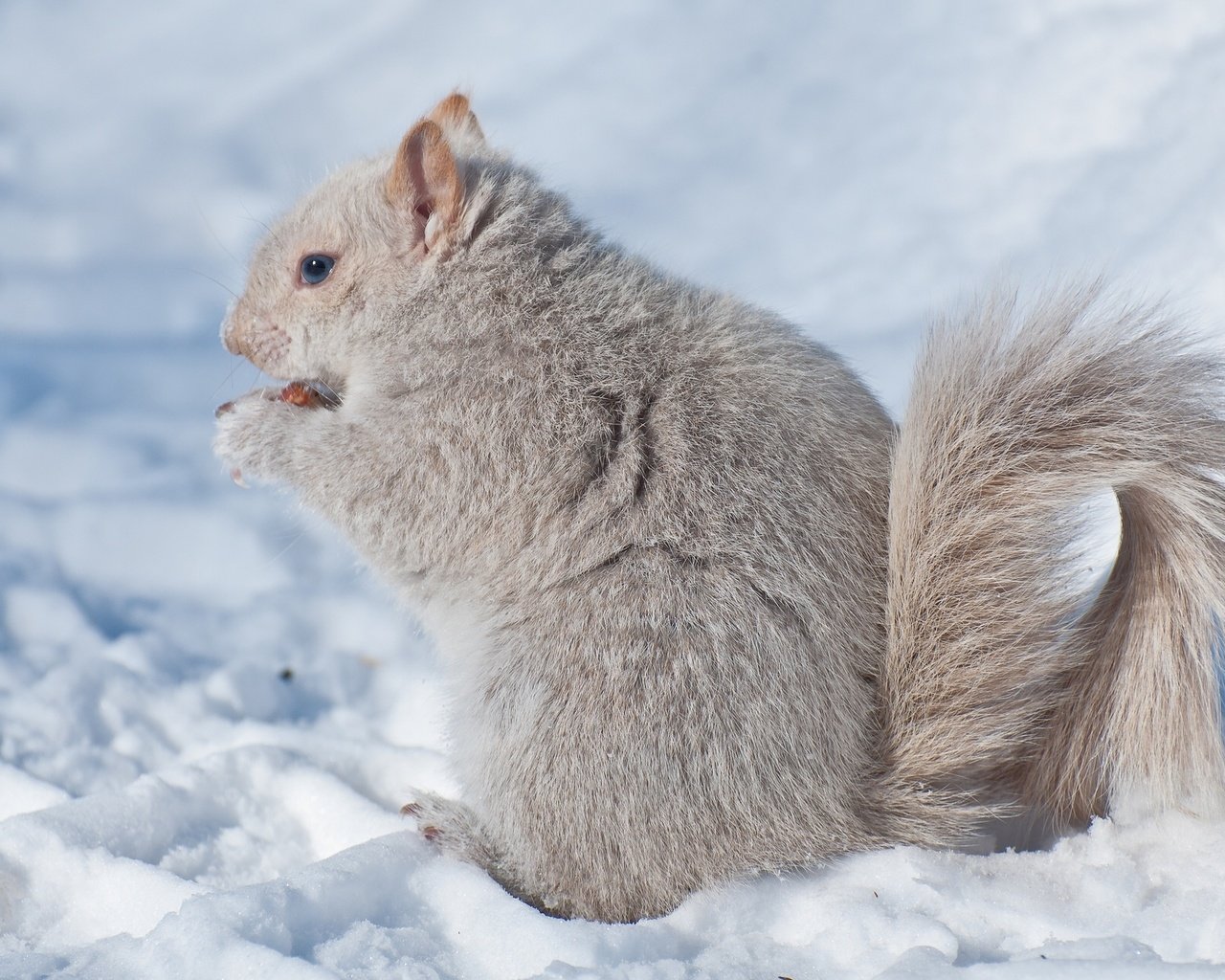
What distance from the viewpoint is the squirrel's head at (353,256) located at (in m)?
2.23

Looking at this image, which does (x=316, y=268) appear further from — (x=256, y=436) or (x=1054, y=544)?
(x=1054, y=544)

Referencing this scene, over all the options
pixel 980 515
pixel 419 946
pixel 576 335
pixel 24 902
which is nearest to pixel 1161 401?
pixel 980 515

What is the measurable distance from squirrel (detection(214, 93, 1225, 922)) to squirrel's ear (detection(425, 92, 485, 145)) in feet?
1.66

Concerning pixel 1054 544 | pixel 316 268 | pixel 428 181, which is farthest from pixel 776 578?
pixel 316 268

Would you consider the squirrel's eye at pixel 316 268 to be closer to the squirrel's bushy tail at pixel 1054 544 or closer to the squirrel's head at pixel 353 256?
the squirrel's head at pixel 353 256

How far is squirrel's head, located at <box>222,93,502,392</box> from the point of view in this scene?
2.23 metres

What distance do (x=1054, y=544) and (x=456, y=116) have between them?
1.69 meters

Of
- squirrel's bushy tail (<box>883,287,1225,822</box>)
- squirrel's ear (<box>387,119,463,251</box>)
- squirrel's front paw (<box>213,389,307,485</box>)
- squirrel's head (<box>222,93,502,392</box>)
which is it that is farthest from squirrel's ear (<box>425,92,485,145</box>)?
squirrel's bushy tail (<box>883,287,1225,822</box>)

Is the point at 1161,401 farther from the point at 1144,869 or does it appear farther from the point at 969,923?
Answer: the point at 969,923

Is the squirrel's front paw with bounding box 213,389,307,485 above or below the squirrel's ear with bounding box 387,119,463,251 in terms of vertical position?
below

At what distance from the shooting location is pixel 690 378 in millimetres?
2047

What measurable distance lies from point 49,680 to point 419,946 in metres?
1.80

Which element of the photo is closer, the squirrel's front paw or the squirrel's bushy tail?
the squirrel's bushy tail

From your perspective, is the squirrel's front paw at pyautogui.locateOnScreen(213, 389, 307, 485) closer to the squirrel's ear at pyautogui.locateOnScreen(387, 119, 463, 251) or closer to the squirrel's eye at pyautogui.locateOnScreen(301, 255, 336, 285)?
the squirrel's eye at pyautogui.locateOnScreen(301, 255, 336, 285)
